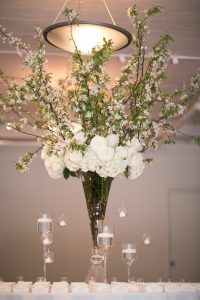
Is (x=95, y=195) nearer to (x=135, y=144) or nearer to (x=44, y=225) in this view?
(x=135, y=144)

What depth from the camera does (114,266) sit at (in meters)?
9.27

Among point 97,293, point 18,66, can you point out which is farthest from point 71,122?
point 18,66

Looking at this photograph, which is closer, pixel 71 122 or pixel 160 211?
pixel 71 122

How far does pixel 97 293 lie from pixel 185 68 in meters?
3.37

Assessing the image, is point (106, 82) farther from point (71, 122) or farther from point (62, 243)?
point (62, 243)

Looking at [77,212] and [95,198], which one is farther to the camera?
[77,212]

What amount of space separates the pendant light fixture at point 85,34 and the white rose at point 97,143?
527 millimetres

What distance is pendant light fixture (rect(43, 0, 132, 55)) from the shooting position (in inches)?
96.0

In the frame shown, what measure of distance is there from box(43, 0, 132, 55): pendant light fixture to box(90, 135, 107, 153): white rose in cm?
53

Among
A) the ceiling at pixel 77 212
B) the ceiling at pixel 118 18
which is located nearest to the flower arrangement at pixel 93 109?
the ceiling at pixel 118 18

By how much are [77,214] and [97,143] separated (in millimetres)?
7408

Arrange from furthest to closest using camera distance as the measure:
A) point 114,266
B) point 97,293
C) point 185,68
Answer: point 114,266 → point 185,68 → point 97,293

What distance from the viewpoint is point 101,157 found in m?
2.19

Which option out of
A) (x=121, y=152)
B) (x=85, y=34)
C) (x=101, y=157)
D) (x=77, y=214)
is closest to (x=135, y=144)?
(x=121, y=152)
